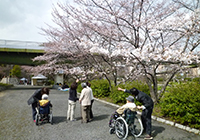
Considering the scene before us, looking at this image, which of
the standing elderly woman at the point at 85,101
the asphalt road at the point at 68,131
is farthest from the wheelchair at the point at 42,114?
the standing elderly woman at the point at 85,101

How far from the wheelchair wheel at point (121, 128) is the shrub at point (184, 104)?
2.15 meters

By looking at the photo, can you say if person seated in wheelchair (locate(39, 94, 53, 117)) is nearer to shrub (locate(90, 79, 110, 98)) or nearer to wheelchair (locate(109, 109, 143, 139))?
wheelchair (locate(109, 109, 143, 139))

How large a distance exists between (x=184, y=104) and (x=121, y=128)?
2371mm

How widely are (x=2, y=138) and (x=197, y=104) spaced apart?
18.5 ft

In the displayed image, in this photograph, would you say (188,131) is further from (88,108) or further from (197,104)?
(88,108)

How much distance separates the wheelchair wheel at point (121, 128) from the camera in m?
3.88

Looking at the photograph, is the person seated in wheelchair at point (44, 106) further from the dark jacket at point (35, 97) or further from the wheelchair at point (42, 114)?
the dark jacket at point (35, 97)

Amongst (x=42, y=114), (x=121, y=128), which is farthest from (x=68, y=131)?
(x=121, y=128)

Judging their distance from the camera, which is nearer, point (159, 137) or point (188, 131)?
point (159, 137)

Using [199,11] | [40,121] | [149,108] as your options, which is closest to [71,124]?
[40,121]

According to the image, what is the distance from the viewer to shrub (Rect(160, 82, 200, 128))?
15.1 ft

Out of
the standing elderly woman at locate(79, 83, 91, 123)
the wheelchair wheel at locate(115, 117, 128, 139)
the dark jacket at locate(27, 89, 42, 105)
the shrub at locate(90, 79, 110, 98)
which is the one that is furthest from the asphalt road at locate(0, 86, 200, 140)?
the shrub at locate(90, 79, 110, 98)

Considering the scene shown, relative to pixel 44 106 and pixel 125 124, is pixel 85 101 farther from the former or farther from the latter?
pixel 125 124

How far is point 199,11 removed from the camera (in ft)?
19.8
